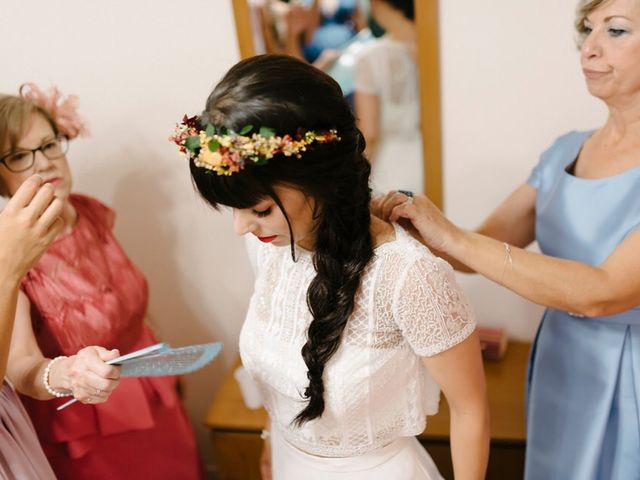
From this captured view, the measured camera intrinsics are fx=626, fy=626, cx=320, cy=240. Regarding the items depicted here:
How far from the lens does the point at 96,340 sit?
1521mm

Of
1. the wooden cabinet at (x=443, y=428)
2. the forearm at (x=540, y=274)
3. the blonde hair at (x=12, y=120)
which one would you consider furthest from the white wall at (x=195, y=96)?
the forearm at (x=540, y=274)

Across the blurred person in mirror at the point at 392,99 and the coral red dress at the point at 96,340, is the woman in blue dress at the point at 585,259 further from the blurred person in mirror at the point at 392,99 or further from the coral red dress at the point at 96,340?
the coral red dress at the point at 96,340

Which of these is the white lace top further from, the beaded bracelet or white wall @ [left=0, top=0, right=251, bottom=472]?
white wall @ [left=0, top=0, right=251, bottom=472]

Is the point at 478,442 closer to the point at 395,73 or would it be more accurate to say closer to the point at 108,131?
the point at 395,73

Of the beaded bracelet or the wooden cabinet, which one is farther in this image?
the wooden cabinet

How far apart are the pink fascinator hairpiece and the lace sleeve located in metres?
0.96

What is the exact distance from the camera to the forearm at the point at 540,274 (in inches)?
45.2

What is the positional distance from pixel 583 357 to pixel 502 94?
72 centimetres

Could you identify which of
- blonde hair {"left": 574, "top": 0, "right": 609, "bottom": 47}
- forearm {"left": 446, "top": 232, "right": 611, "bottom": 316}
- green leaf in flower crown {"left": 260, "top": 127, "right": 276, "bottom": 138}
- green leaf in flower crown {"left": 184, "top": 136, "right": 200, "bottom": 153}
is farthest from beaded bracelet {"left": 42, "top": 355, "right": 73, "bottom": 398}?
blonde hair {"left": 574, "top": 0, "right": 609, "bottom": 47}

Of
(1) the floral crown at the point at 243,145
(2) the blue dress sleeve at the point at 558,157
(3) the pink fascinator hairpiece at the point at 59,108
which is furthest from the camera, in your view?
(3) the pink fascinator hairpiece at the point at 59,108

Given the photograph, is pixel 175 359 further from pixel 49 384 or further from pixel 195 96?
pixel 195 96

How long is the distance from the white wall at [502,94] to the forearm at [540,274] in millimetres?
591

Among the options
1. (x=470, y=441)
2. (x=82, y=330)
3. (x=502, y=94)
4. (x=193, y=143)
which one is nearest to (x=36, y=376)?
(x=82, y=330)

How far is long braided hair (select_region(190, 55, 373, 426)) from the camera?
3.05ft
